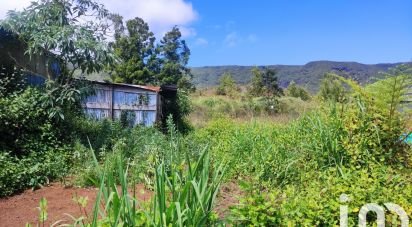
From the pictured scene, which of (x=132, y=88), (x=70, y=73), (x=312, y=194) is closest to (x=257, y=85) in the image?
(x=132, y=88)

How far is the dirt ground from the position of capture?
12.3 feet

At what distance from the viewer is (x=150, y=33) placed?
88.7 ft

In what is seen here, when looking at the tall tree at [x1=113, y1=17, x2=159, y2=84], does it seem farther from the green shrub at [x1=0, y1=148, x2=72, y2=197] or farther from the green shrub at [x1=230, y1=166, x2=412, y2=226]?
the green shrub at [x1=230, y1=166, x2=412, y2=226]

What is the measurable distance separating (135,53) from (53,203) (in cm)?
2209

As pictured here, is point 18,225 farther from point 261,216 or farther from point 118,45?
point 118,45

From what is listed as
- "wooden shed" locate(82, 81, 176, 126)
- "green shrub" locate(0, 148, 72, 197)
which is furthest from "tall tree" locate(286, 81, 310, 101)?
"green shrub" locate(0, 148, 72, 197)

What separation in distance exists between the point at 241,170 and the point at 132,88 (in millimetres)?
7995

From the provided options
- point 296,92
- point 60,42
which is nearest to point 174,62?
point 296,92

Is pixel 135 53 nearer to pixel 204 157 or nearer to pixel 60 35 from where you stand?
pixel 60 35

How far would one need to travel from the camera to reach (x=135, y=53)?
84.3 feet

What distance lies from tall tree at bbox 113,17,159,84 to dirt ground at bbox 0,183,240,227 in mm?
19944

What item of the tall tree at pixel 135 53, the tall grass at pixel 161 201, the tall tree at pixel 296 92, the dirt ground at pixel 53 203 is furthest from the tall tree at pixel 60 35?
the tall tree at pixel 296 92

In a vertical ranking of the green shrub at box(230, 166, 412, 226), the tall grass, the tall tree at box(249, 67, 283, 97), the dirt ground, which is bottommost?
the dirt ground

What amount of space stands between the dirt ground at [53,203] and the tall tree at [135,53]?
19944mm
